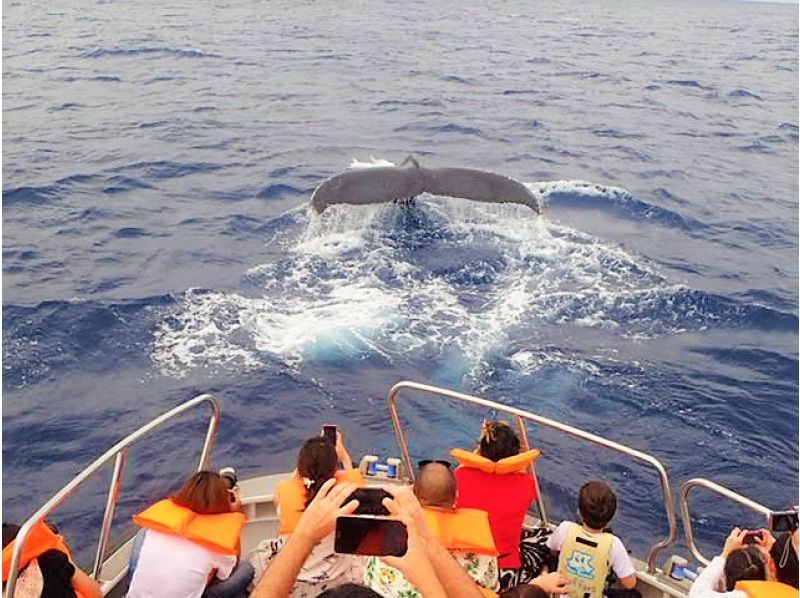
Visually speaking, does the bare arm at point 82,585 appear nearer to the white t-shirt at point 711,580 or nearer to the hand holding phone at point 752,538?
the white t-shirt at point 711,580

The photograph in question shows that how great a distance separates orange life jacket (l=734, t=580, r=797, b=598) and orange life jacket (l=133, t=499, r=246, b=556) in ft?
8.43

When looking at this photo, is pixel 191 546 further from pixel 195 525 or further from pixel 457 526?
pixel 457 526

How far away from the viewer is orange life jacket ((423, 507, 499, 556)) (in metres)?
4.21

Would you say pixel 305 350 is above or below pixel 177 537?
below

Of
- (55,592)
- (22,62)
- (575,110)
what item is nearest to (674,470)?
(55,592)

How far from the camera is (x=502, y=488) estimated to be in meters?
5.05

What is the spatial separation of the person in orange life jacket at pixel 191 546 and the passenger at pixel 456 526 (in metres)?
1.10

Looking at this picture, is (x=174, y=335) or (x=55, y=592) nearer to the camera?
(x=55, y=592)

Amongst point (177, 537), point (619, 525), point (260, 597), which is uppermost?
point (260, 597)

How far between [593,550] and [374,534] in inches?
92.7

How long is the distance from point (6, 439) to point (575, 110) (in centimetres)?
2444

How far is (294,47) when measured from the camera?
4081cm

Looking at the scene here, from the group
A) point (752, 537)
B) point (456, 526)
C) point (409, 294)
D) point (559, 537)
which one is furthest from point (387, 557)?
point (409, 294)

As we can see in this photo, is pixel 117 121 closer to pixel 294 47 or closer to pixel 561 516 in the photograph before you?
pixel 294 47
